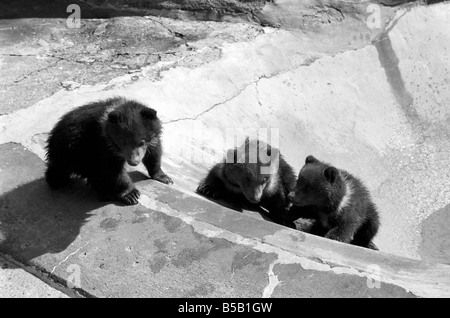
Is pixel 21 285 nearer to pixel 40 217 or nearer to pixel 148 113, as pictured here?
pixel 40 217

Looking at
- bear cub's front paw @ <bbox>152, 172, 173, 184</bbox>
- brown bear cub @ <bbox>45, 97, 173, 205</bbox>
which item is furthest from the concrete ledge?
bear cub's front paw @ <bbox>152, 172, 173, 184</bbox>

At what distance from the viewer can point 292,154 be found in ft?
25.9

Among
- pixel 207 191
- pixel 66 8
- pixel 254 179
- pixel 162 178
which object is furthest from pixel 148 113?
pixel 66 8

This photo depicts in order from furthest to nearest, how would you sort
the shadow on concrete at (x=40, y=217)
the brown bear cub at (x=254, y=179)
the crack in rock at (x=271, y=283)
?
the brown bear cub at (x=254, y=179) < the shadow on concrete at (x=40, y=217) < the crack in rock at (x=271, y=283)

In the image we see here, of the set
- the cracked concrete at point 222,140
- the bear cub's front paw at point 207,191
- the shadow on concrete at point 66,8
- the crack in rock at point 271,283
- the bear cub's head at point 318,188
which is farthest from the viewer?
the shadow on concrete at point 66,8

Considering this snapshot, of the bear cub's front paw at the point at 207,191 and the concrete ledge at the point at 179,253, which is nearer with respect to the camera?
the concrete ledge at the point at 179,253

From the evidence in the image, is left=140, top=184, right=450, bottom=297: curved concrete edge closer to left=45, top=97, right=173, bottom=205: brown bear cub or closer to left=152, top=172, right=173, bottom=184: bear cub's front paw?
left=45, top=97, right=173, bottom=205: brown bear cub

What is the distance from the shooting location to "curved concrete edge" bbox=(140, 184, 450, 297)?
4.29m

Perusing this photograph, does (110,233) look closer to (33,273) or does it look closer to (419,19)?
(33,273)

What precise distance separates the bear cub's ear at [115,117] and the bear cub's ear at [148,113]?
0.22 metres

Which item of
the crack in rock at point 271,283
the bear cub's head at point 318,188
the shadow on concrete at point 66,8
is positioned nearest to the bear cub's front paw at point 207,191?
the bear cub's head at point 318,188

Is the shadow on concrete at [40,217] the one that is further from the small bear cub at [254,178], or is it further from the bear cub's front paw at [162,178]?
the small bear cub at [254,178]

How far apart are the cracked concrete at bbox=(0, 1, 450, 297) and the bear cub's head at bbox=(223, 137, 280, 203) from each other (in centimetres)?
51

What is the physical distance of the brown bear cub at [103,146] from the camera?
17.6 feet
